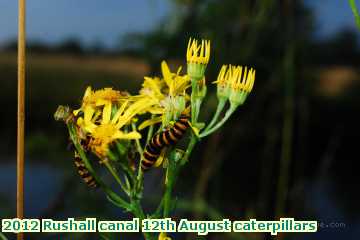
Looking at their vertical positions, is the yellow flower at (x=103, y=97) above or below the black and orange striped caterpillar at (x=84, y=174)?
above

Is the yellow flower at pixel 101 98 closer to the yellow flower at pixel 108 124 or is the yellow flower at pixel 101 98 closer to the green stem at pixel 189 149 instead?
the yellow flower at pixel 108 124

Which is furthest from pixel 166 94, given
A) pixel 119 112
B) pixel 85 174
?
pixel 85 174

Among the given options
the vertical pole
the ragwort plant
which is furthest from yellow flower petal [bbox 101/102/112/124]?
the vertical pole

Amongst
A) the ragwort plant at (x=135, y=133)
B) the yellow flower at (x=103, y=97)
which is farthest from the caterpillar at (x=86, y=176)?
the yellow flower at (x=103, y=97)

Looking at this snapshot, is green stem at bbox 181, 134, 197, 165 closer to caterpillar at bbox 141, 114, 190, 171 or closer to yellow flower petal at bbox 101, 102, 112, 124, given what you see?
caterpillar at bbox 141, 114, 190, 171

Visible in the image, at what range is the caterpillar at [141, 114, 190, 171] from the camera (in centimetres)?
84

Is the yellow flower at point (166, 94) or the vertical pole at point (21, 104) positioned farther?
the yellow flower at point (166, 94)

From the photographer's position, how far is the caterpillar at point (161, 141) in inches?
33.1

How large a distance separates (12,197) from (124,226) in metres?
2.57

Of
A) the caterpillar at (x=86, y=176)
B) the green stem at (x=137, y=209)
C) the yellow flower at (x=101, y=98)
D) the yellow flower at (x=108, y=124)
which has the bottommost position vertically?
the green stem at (x=137, y=209)

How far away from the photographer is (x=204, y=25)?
14.4ft

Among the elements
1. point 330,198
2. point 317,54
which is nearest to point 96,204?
point 317,54

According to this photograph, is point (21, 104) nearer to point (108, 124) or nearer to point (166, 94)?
point (108, 124)

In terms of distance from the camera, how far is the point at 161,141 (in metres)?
0.84
